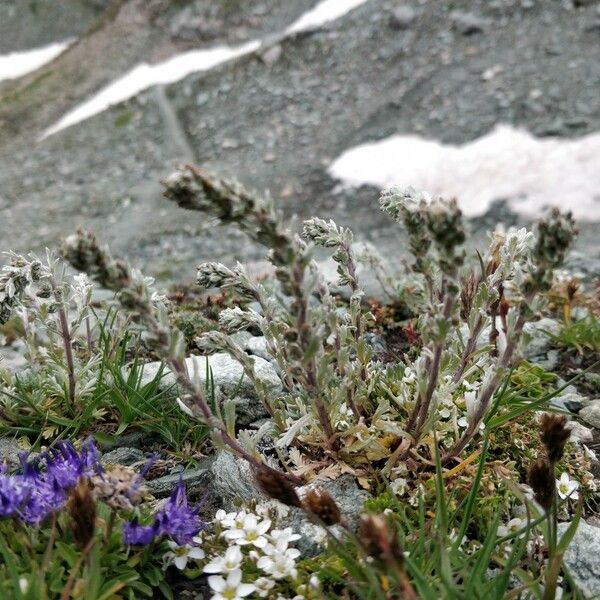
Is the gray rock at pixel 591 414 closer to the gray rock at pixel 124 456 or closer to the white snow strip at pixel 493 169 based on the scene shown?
the gray rock at pixel 124 456

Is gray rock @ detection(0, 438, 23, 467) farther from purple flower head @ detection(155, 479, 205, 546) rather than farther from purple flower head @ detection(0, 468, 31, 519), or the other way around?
purple flower head @ detection(155, 479, 205, 546)

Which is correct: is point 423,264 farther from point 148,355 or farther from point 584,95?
point 584,95

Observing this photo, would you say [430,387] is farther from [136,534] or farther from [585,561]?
[136,534]

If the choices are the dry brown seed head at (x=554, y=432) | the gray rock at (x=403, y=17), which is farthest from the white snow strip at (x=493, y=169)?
the dry brown seed head at (x=554, y=432)

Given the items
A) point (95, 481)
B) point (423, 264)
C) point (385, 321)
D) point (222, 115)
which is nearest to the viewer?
point (95, 481)

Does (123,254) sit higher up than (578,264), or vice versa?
(123,254)

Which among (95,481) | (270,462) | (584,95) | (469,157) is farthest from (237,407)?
(584,95)
